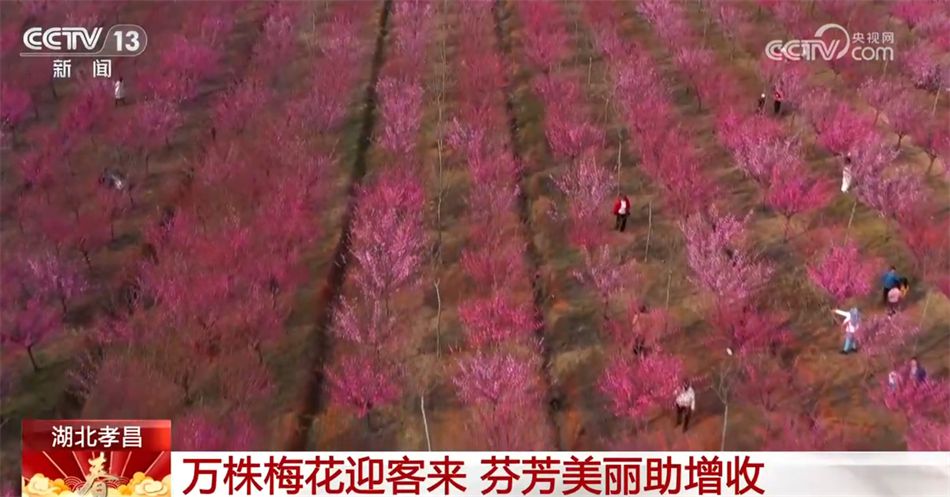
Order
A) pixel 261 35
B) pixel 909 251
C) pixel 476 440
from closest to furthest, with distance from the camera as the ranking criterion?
pixel 476 440 < pixel 909 251 < pixel 261 35

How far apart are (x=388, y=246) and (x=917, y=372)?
81.1 inches

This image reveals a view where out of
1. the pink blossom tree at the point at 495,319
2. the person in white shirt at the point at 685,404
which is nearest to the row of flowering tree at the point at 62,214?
the pink blossom tree at the point at 495,319

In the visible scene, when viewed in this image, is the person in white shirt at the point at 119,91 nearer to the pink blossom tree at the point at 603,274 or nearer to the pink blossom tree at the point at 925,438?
the pink blossom tree at the point at 603,274

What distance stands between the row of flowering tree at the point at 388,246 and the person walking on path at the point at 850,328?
5.38 ft

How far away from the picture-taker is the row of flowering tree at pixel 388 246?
282 centimetres

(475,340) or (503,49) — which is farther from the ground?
(503,49)

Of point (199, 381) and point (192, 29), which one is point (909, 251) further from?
point (192, 29)

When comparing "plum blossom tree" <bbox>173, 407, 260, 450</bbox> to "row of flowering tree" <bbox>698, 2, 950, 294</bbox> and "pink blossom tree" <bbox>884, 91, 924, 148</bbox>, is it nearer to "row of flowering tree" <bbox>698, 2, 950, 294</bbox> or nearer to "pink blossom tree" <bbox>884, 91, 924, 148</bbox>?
"row of flowering tree" <bbox>698, 2, 950, 294</bbox>

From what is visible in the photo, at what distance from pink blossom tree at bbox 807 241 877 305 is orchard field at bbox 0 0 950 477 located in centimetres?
1

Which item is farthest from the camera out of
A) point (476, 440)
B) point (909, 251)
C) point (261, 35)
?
point (261, 35)

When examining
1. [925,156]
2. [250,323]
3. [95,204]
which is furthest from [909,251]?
[95,204]

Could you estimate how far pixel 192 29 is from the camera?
3139 millimetres

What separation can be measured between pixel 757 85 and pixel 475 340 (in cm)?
160

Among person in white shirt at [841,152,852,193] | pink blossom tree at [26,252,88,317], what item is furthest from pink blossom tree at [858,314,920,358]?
pink blossom tree at [26,252,88,317]
